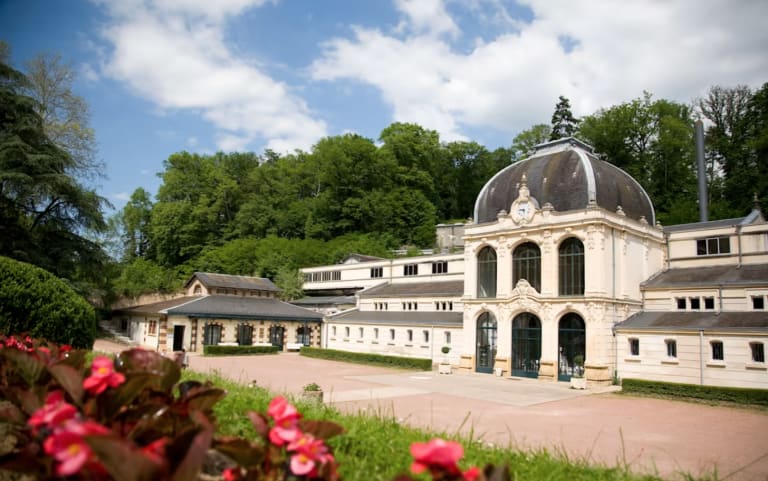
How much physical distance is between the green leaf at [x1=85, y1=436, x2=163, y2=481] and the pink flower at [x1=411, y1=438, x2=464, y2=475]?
1153 mm

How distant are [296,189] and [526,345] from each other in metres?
58.9

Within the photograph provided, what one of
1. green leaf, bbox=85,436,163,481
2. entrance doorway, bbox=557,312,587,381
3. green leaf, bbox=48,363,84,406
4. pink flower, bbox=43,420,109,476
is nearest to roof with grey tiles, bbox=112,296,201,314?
entrance doorway, bbox=557,312,587,381

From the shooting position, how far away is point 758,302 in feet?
95.5

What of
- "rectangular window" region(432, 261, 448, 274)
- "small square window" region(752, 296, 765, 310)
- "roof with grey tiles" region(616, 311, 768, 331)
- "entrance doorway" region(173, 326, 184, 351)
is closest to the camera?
"roof with grey tiles" region(616, 311, 768, 331)

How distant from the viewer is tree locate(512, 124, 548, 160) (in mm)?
75312

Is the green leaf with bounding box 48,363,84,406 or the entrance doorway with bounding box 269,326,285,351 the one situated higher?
the green leaf with bounding box 48,363,84,406

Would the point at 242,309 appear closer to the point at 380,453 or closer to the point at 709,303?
the point at 709,303

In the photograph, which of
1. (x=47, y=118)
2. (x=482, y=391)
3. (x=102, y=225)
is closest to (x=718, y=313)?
(x=482, y=391)

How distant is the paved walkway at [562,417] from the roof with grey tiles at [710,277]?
27.8 feet

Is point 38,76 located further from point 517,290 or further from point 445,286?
point 517,290

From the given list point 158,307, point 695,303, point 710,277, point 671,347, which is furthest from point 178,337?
point 710,277

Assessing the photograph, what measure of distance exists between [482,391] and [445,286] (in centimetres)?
1920

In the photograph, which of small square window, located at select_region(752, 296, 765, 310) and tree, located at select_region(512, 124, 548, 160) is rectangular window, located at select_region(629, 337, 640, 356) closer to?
small square window, located at select_region(752, 296, 765, 310)

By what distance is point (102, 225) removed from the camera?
35406 mm
